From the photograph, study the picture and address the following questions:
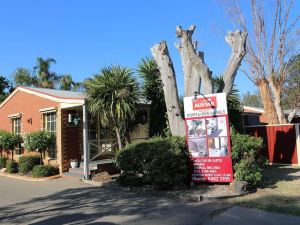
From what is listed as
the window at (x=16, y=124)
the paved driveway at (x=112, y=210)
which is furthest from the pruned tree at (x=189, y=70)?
the window at (x=16, y=124)

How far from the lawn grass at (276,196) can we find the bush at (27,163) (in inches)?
408

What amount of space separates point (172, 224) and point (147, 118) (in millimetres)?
9410

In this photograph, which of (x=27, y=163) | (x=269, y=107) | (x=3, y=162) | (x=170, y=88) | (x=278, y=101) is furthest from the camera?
(x=278, y=101)

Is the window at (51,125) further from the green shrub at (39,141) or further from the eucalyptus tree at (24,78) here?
the eucalyptus tree at (24,78)

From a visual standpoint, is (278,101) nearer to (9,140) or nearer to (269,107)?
(269,107)

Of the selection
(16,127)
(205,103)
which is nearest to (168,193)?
(205,103)

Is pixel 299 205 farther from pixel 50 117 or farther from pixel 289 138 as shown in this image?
pixel 50 117

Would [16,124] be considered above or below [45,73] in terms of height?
below

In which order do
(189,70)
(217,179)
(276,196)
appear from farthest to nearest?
(189,70) → (217,179) → (276,196)

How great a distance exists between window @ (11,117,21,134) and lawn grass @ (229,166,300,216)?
13.7m

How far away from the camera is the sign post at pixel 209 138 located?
10594 mm

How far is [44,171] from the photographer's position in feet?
52.4

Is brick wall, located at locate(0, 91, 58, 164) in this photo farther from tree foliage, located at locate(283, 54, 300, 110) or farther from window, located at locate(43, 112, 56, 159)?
tree foliage, located at locate(283, 54, 300, 110)

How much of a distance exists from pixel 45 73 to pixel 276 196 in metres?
38.6
